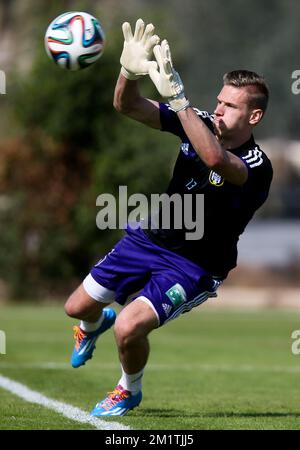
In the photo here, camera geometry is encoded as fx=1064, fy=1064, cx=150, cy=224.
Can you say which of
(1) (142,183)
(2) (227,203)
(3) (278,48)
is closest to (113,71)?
(1) (142,183)

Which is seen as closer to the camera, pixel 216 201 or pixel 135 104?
pixel 216 201

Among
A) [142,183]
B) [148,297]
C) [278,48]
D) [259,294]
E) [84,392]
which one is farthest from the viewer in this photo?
[278,48]

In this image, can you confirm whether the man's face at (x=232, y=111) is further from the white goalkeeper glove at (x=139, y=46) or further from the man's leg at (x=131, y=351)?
the man's leg at (x=131, y=351)

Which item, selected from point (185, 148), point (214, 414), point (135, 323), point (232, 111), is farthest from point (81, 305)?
point (232, 111)

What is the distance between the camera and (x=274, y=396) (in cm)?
975

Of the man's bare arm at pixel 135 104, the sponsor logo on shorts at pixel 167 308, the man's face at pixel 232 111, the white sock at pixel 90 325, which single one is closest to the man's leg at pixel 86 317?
the white sock at pixel 90 325

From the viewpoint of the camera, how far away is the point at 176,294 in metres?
7.53

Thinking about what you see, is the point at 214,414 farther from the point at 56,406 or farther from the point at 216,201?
the point at 216,201

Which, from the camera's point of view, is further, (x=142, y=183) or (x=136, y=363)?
(x=142, y=183)

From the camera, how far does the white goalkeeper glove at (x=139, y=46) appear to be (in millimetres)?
7387

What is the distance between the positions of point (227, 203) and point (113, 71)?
2167cm

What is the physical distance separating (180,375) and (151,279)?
4.19 meters
